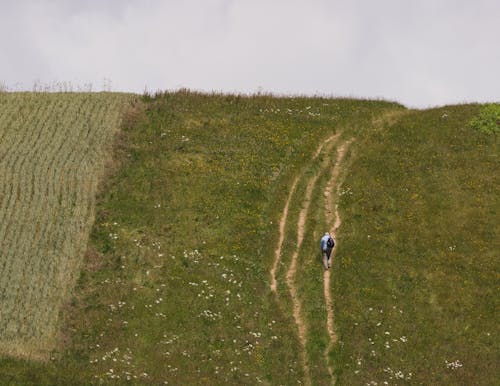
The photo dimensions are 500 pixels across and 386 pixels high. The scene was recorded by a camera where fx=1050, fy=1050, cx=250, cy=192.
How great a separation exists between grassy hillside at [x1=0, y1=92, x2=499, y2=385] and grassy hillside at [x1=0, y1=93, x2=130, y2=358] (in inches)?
44.4

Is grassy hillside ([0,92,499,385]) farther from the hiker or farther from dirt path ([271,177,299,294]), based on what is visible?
the hiker

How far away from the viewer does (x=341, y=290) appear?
5484cm

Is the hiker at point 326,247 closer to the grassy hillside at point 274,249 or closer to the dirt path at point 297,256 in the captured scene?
the grassy hillside at point 274,249

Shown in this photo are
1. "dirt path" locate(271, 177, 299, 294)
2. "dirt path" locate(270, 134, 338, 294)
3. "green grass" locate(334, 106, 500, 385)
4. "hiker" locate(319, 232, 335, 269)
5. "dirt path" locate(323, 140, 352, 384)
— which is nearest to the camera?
"green grass" locate(334, 106, 500, 385)

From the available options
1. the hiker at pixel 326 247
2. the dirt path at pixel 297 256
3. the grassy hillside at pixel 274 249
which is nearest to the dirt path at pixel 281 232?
the dirt path at pixel 297 256

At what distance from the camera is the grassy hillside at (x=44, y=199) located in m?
52.8

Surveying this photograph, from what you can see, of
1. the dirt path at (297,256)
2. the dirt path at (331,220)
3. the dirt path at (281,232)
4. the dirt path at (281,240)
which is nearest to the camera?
the dirt path at (331,220)

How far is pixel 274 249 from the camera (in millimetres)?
58281

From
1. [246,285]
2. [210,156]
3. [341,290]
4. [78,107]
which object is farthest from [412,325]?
[78,107]

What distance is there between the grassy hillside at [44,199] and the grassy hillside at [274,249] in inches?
44.4

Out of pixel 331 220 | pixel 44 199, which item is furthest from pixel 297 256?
pixel 44 199

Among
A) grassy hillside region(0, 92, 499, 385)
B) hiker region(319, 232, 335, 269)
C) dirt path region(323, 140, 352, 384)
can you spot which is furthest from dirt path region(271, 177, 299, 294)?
hiker region(319, 232, 335, 269)

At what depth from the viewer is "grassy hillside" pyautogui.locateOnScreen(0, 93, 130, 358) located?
52844mm

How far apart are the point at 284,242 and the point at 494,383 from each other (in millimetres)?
15200
